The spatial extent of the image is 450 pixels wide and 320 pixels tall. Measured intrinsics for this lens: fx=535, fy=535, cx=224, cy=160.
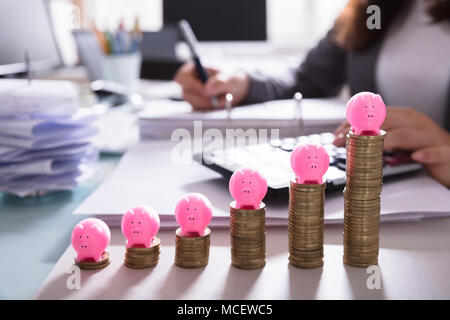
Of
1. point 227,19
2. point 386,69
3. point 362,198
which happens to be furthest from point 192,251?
point 227,19

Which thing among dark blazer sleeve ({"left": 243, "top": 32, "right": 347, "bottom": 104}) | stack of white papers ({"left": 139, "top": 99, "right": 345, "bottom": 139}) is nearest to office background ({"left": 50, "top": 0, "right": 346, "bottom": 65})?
dark blazer sleeve ({"left": 243, "top": 32, "right": 347, "bottom": 104})

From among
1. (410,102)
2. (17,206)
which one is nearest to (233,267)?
(17,206)

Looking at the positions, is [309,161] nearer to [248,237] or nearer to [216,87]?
[248,237]

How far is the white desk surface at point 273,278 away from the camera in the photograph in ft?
1.17

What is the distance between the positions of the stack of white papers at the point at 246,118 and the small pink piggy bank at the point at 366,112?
0.42 meters

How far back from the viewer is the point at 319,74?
1182 mm

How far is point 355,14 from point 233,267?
0.83 m

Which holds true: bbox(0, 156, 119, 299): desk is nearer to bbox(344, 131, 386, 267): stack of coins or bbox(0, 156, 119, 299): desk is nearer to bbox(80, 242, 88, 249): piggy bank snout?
bbox(80, 242, 88, 249): piggy bank snout

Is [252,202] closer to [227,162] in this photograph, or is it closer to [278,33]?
[227,162]

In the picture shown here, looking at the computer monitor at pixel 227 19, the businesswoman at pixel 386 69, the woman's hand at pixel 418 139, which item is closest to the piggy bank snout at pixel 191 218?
the woman's hand at pixel 418 139

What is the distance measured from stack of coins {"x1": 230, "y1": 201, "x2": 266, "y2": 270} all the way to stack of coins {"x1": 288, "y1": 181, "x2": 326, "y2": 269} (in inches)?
0.9

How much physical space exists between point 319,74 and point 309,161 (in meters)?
0.85

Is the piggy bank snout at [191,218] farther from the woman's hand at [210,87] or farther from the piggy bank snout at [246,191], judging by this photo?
the woman's hand at [210,87]

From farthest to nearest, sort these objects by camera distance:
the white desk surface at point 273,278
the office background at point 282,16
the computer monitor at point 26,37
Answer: the office background at point 282,16
the computer monitor at point 26,37
the white desk surface at point 273,278
